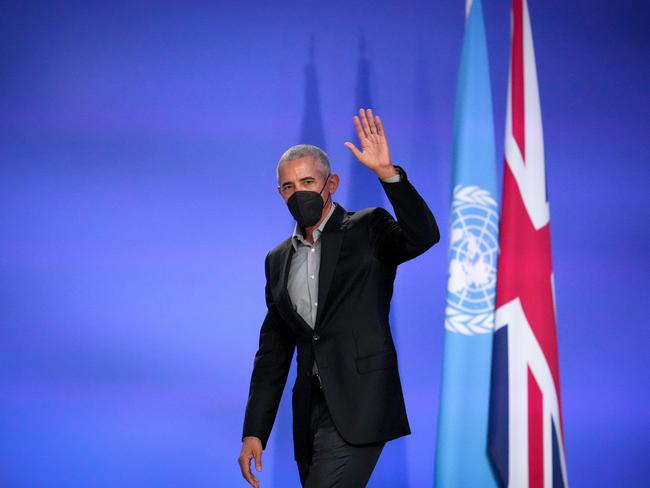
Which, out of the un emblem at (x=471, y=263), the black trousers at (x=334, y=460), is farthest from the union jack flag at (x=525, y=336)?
the black trousers at (x=334, y=460)

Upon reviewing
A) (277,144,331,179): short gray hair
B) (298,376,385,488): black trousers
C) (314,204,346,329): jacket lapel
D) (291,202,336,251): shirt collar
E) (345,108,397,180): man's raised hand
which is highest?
(277,144,331,179): short gray hair

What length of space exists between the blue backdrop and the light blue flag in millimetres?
693

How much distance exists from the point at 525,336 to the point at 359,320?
0.99 metres

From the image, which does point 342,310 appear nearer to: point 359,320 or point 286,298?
point 359,320

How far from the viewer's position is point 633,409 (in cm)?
371

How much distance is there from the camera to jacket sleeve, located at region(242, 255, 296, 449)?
243cm

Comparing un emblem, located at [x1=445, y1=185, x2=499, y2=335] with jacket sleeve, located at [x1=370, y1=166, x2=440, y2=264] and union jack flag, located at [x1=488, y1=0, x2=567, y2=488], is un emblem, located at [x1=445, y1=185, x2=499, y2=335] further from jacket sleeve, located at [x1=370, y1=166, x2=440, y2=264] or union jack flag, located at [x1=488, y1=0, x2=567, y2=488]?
jacket sleeve, located at [x1=370, y1=166, x2=440, y2=264]

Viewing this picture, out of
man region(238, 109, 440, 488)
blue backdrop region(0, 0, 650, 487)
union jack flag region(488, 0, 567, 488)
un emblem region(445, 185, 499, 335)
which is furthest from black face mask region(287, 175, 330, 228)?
blue backdrop region(0, 0, 650, 487)

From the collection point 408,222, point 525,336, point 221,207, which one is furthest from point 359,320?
point 221,207

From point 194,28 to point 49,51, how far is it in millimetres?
715

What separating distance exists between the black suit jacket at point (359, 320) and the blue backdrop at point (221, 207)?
1.40 metres

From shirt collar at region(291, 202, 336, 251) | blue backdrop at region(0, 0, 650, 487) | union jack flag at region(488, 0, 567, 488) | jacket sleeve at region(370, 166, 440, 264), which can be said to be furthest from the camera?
blue backdrop at region(0, 0, 650, 487)

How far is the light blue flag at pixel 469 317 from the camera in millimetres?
2943

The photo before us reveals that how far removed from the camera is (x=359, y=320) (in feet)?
7.27
